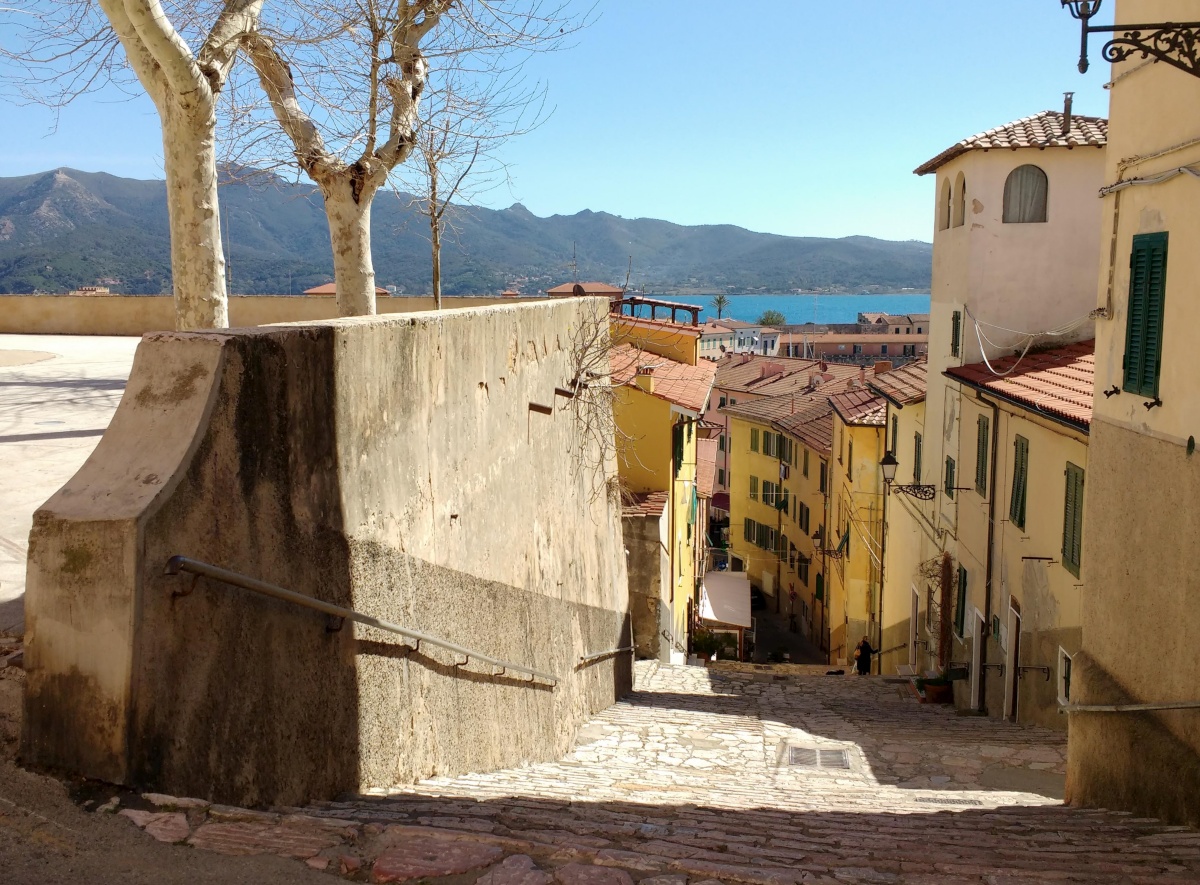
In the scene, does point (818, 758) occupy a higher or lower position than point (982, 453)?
lower

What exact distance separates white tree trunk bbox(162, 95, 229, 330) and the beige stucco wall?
27.5 ft

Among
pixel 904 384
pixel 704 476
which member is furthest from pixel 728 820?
pixel 704 476

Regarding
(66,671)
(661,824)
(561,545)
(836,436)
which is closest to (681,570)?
(836,436)

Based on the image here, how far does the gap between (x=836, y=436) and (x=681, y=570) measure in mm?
10445

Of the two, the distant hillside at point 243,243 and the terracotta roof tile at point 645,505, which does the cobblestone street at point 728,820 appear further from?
the distant hillside at point 243,243

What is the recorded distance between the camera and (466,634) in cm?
704

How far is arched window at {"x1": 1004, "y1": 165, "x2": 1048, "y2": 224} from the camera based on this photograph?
1858cm

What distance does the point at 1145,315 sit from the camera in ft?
27.3

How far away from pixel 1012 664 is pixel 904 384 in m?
11.1

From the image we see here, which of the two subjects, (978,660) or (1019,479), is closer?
(1019,479)

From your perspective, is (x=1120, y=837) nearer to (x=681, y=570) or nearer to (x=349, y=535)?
(x=349, y=535)

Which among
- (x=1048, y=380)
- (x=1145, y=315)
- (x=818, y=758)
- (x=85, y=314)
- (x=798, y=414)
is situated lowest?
(x=818, y=758)

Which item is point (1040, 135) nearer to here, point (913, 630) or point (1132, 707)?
point (913, 630)

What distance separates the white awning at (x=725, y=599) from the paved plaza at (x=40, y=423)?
72.7ft
